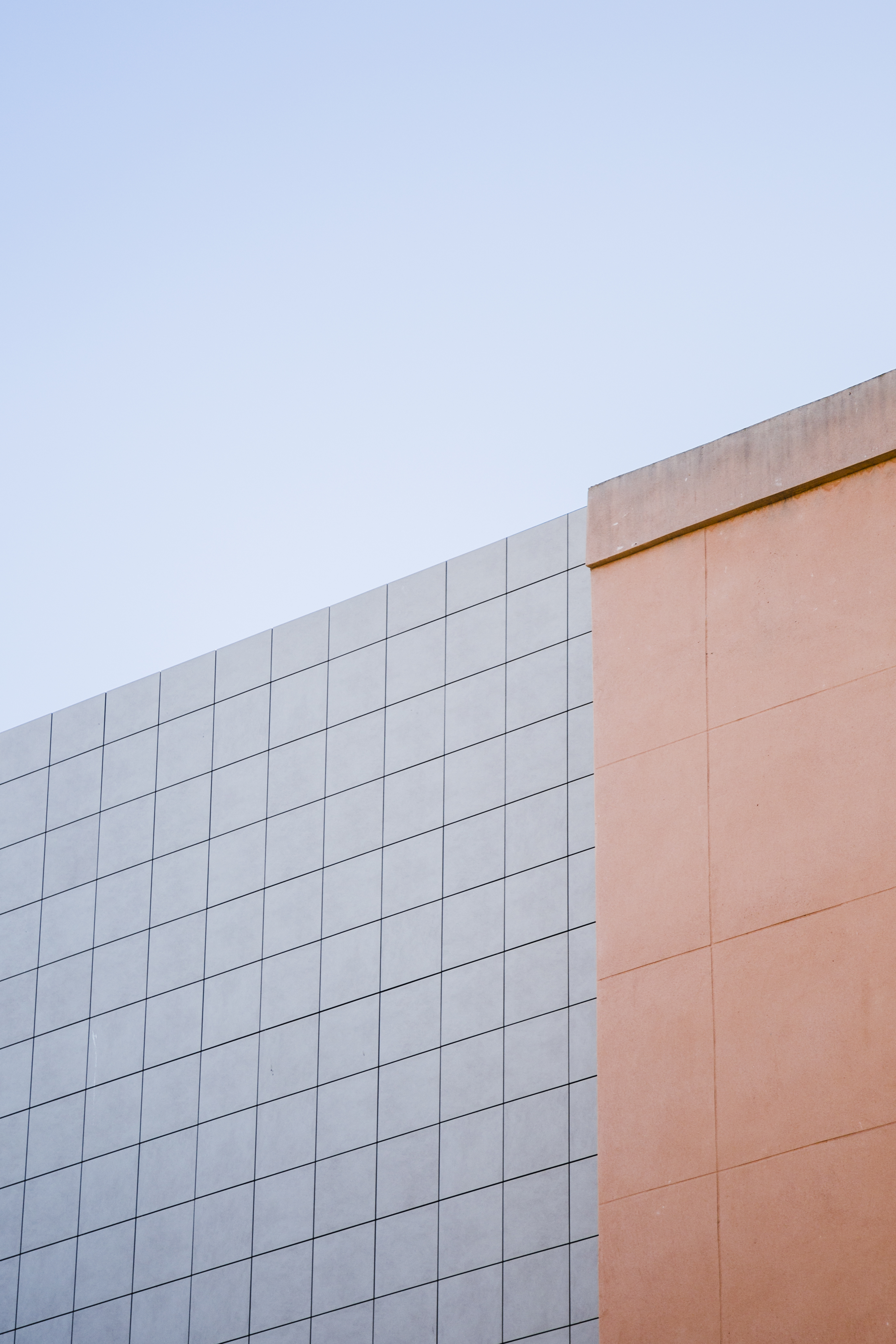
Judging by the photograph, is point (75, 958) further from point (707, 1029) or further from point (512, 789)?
point (707, 1029)

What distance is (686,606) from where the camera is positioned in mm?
9430

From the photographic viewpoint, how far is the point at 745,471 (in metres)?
9.37

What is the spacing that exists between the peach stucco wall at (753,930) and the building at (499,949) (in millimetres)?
18

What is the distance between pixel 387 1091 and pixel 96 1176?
12.1ft

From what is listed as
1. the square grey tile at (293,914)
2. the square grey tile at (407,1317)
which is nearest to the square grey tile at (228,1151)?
the square grey tile at (293,914)

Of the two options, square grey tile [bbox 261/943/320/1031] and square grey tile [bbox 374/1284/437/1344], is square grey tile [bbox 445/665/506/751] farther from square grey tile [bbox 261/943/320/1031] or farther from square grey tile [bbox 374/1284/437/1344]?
square grey tile [bbox 374/1284/437/1344]

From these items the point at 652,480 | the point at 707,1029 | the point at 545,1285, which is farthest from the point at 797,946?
the point at 545,1285

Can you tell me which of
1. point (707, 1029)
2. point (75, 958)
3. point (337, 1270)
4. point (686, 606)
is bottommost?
point (337, 1270)

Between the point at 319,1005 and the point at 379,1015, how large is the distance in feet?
2.53

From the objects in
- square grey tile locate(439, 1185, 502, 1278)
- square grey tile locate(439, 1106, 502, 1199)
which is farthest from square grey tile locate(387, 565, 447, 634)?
square grey tile locate(439, 1185, 502, 1278)

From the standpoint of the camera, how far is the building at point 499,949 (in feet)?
27.1

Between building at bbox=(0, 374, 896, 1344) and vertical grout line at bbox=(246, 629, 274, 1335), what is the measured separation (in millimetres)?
42

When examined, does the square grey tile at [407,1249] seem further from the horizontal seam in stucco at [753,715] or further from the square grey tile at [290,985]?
the horizontal seam in stucco at [753,715]

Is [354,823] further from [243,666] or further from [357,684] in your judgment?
[243,666]
